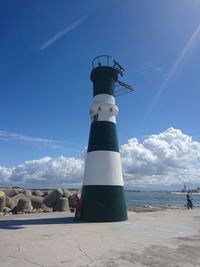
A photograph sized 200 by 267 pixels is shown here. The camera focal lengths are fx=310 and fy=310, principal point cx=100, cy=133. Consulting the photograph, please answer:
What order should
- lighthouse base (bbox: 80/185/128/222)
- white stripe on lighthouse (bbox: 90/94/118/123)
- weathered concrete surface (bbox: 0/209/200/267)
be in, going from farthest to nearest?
white stripe on lighthouse (bbox: 90/94/118/123) < lighthouse base (bbox: 80/185/128/222) < weathered concrete surface (bbox: 0/209/200/267)

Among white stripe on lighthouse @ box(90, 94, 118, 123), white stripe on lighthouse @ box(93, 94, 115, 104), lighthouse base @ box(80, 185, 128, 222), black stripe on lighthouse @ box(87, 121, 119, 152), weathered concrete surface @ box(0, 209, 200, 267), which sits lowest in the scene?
weathered concrete surface @ box(0, 209, 200, 267)

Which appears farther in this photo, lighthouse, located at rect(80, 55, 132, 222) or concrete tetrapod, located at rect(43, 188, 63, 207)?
concrete tetrapod, located at rect(43, 188, 63, 207)

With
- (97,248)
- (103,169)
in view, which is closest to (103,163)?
(103,169)

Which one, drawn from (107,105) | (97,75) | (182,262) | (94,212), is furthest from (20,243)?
(97,75)

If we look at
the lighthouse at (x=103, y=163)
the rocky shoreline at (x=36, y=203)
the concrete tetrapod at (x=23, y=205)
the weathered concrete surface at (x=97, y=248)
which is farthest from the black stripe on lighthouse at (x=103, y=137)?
the concrete tetrapod at (x=23, y=205)

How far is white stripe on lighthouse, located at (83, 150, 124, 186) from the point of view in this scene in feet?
49.4

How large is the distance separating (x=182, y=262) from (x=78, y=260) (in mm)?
2337

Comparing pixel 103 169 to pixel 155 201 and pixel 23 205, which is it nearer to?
pixel 23 205

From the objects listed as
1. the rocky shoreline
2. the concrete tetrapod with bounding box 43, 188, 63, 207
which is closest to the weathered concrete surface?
the rocky shoreline

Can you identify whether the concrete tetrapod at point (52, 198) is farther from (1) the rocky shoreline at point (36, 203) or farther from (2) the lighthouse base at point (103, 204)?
(2) the lighthouse base at point (103, 204)

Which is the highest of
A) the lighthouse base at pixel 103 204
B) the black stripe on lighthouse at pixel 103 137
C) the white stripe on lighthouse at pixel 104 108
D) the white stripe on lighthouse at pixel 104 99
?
the white stripe on lighthouse at pixel 104 99

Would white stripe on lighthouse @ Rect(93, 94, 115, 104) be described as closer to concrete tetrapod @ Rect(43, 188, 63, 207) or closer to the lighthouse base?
the lighthouse base

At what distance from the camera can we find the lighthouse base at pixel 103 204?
48.3ft

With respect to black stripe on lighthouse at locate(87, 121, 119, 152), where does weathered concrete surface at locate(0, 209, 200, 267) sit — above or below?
below
